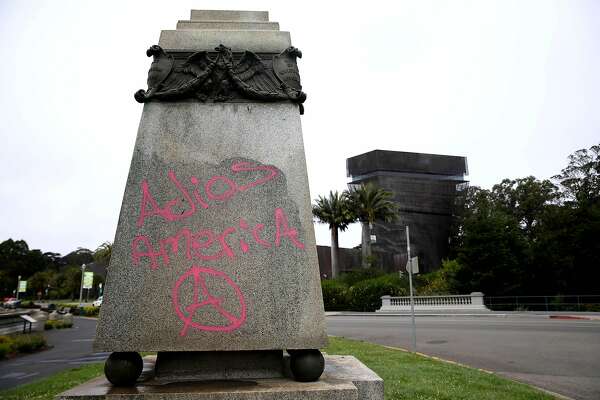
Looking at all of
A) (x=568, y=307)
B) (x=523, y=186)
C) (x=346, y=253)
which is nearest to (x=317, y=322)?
(x=568, y=307)

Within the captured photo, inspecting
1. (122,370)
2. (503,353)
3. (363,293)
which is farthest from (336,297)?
(122,370)

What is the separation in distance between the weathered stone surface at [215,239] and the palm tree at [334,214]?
4330 cm

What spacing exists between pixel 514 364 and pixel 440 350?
256 cm

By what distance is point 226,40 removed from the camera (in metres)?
Result: 3.96

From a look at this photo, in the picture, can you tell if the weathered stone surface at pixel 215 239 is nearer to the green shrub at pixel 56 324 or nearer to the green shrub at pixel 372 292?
the green shrub at pixel 56 324

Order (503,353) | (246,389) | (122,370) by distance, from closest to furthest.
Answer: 1. (246,389)
2. (122,370)
3. (503,353)

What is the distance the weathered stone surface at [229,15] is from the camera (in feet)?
14.1

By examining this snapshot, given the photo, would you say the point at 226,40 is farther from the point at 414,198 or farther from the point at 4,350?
the point at 414,198

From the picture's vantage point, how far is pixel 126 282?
3172mm

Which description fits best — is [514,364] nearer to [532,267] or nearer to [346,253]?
[532,267]

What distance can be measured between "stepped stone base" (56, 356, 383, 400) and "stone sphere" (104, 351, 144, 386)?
56 mm

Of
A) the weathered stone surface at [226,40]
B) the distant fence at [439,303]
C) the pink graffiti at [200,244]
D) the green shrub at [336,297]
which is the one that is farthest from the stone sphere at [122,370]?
the green shrub at [336,297]

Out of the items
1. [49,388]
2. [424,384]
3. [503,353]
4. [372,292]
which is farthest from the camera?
[372,292]

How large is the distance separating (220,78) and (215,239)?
4.78 ft
